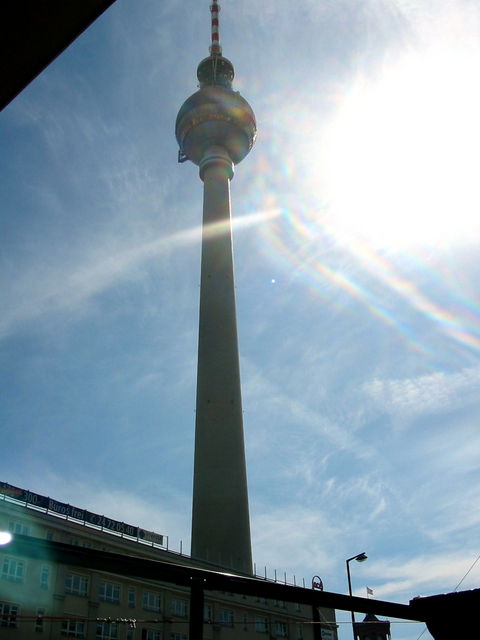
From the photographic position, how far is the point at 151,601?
4731 centimetres

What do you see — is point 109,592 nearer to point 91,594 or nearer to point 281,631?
point 91,594

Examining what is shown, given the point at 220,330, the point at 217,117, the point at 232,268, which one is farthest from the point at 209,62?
the point at 220,330

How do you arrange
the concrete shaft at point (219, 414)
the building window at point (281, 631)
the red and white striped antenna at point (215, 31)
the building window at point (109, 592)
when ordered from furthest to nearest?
1. the red and white striped antenna at point (215, 31)
2. the building window at point (281, 631)
3. the concrete shaft at point (219, 414)
4. the building window at point (109, 592)

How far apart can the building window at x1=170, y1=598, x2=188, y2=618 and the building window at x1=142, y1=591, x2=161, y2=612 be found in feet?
4.64

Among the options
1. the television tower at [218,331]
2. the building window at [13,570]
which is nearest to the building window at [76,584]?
the building window at [13,570]

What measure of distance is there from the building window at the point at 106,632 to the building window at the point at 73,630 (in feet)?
4.34

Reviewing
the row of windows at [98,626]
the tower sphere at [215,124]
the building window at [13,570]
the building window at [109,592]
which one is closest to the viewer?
the row of windows at [98,626]

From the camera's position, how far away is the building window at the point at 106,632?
4259 centimetres

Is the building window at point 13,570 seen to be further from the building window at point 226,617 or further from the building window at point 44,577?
the building window at point 226,617

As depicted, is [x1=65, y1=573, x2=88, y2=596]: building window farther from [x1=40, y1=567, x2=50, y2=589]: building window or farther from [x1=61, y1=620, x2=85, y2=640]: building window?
[x1=61, y1=620, x2=85, y2=640]: building window

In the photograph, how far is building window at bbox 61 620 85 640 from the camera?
40.4m

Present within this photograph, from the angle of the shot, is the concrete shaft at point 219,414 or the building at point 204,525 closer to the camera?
the building at point 204,525

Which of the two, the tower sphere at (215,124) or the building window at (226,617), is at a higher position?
the tower sphere at (215,124)

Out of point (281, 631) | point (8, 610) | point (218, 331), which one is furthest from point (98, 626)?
point (218, 331)
